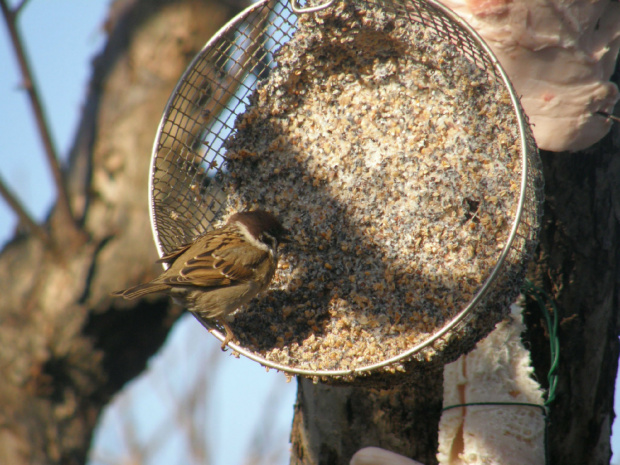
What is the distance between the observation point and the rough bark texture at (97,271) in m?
3.48

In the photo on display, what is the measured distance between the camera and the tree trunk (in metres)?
1.89

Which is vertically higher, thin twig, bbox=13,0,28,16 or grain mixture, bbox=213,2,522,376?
thin twig, bbox=13,0,28,16

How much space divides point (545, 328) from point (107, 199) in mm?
2773

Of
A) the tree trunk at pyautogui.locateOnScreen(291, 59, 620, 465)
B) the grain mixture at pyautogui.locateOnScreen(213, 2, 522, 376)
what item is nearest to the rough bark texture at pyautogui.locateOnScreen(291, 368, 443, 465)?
the tree trunk at pyautogui.locateOnScreen(291, 59, 620, 465)

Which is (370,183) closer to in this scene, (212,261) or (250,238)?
(250,238)

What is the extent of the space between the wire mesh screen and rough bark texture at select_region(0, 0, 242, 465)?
1.82 meters

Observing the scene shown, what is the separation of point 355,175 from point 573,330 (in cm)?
89

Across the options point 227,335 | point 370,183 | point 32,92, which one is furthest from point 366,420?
point 32,92

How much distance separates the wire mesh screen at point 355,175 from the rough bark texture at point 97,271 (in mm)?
1821

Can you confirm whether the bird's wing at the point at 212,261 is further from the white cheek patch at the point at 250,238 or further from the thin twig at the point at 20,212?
the thin twig at the point at 20,212

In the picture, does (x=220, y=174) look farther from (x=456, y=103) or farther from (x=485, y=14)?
(x=485, y=14)

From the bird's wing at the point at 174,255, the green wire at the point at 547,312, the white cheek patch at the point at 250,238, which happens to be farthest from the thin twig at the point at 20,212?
the green wire at the point at 547,312

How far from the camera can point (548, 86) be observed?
1.56m

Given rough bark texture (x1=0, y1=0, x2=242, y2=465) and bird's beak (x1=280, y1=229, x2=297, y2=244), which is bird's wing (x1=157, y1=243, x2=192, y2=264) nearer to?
bird's beak (x1=280, y1=229, x2=297, y2=244)
